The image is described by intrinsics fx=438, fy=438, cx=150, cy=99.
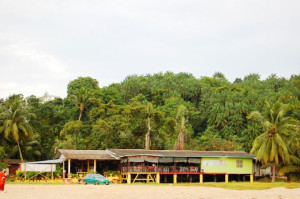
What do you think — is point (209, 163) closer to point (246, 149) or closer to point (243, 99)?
point (246, 149)

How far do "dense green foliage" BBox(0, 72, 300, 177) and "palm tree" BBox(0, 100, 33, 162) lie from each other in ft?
1.43

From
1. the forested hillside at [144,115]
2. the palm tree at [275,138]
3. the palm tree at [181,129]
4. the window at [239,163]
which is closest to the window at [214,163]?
the window at [239,163]

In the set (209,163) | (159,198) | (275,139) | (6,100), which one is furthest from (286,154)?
(6,100)

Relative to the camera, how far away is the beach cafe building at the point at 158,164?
4056 centimetres

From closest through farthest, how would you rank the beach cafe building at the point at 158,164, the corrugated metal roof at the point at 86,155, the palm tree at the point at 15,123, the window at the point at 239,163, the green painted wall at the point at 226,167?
the corrugated metal roof at the point at 86,155, the beach cafe building at the point at 158,164, the green painted wall at the point at 226,167, the window at the point at 239,163, the palm tree at the point at 15,123

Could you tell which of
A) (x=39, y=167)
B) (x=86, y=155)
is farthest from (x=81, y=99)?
(x=39, y=167)

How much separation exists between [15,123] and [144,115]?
14302 mm

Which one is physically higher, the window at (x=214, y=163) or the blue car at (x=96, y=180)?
the window at (x=214, y=163)

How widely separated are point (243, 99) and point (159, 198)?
149ft

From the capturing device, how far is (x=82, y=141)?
175ft

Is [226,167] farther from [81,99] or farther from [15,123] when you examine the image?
[81,99]

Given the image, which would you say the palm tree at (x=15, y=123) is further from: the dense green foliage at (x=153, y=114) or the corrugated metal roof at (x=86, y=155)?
the corrugated metal roof at (x=86, y=155)

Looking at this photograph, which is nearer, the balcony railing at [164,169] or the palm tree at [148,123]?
the balcony railing at [164,169]

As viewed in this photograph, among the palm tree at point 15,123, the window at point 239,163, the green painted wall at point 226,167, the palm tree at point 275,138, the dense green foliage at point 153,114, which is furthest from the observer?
the dense green foliage at point 153,114
